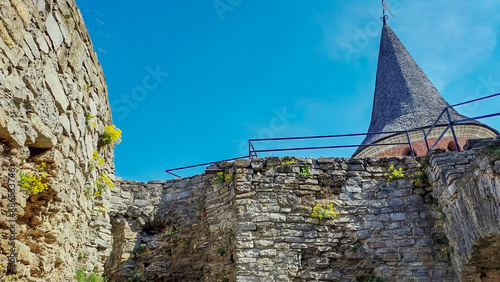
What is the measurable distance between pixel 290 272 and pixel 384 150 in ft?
27.7

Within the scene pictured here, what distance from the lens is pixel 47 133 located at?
3.67 meters

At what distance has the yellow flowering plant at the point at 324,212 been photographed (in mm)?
7562

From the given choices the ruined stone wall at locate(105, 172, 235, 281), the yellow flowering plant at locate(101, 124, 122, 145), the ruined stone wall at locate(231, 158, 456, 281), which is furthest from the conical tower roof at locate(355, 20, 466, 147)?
the yellow flowering plant at locate(101, 124, 122, 145)

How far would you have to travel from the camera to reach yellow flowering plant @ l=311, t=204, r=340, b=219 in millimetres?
7562

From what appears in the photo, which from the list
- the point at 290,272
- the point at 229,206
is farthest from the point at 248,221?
the point at 290,272

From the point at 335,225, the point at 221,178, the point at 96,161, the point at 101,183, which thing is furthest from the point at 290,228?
the point at 96,161

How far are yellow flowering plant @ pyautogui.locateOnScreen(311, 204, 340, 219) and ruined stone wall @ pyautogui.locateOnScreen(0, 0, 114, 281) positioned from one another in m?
3.91

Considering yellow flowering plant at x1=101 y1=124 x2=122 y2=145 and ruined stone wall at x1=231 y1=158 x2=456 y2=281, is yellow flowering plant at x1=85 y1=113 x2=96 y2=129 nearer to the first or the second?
yellow flowering plant at x1=101 y1=124 x2=122 y2=145

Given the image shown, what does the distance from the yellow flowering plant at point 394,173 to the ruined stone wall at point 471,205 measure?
502 mm

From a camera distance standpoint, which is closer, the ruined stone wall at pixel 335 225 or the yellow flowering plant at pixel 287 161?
the ruined stone wall at pixel 335 225

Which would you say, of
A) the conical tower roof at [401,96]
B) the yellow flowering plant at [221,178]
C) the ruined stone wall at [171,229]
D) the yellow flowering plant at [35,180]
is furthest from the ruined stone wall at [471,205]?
the conical tower roof at [401,96]

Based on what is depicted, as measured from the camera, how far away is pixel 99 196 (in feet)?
18.3

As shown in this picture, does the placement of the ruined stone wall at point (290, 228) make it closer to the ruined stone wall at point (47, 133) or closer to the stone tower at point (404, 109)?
the ruined stone wall at point (47, 133)

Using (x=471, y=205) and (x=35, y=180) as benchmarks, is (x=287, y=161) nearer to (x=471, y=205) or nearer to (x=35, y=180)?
(x=471, y=205)
